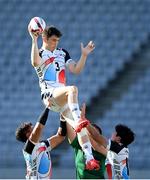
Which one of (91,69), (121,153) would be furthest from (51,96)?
(91,69)

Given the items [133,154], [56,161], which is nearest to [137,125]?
[133,154]

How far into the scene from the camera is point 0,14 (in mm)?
15641

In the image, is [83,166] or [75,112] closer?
[75,112]

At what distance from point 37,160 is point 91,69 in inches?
278

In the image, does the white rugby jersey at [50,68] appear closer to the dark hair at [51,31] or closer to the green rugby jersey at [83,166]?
the dark hair at [51,31]

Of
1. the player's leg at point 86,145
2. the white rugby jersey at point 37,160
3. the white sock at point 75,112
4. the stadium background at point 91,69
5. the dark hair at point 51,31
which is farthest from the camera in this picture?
the stadium background at point 91,69

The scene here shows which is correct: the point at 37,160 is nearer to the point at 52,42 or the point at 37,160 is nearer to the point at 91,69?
the point at 52,42

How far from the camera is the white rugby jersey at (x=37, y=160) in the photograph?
8.00 meters

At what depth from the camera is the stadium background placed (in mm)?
14398

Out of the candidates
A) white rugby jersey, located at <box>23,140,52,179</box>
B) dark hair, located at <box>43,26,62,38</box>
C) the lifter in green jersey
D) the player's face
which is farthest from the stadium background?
dark hair, located at <box>43,26,62,38</box>

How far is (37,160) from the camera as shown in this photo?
805 cm

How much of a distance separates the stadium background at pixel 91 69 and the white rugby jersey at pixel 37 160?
5.87m

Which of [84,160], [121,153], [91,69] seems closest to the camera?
[84,160]

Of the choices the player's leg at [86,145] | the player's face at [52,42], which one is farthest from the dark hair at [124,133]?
the player's face at [52,42]
